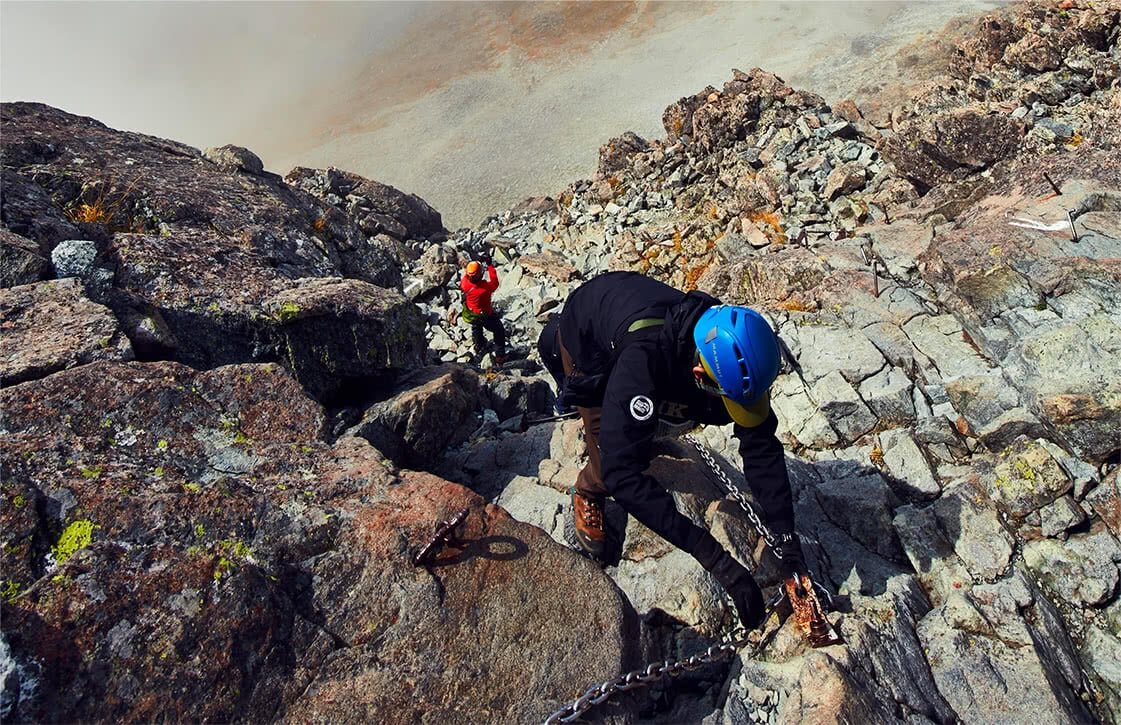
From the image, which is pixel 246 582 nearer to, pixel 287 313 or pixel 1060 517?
pixel 287 313

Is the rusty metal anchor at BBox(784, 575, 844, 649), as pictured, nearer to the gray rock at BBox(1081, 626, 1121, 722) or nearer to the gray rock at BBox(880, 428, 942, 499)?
the gray rock at BBox(1081, 626, 1121, 722)

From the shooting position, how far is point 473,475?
25.8 feet

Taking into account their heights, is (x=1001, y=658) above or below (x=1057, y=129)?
above

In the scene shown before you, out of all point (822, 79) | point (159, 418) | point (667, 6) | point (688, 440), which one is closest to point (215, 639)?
point (159, 418)

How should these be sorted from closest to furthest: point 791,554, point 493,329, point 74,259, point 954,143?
point 791,554 < point 74,259 < point 493,329 < point 954,143

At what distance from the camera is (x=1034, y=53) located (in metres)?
17.5

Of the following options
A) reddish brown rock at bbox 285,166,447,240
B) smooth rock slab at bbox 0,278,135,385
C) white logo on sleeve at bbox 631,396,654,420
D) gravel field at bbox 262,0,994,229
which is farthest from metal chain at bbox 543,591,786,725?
gravel field at bbox 262,0,994,229

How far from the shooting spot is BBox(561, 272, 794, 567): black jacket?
498cm

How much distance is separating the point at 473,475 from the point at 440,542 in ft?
10.9

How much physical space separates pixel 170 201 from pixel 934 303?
11347mm

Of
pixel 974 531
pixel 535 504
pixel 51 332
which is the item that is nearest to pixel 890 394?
pixel 974 531

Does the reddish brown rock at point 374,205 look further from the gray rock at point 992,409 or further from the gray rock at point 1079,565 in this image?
the gray rock at point 1079,565

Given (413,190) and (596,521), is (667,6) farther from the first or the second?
(596,521)

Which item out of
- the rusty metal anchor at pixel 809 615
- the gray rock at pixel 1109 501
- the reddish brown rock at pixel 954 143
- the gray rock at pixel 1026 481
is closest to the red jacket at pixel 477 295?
the gray rock at pixel 1026 481
